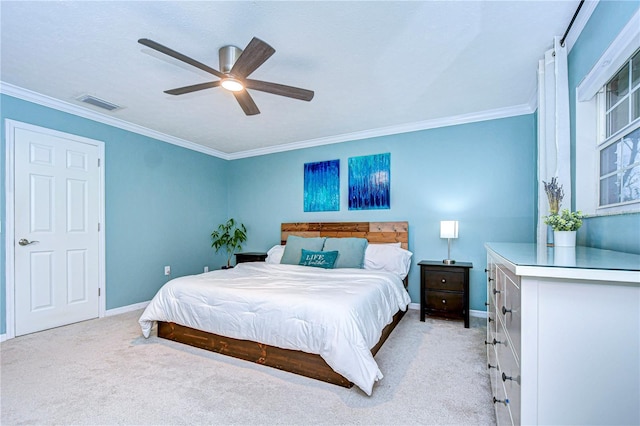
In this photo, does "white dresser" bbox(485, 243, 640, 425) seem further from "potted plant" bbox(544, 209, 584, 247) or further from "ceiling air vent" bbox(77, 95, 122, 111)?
"ceiling air vent" bbox(77, 95, 122, 111)

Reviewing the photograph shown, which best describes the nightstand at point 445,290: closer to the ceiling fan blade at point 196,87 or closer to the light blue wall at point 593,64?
the light blue wall at point 593,64

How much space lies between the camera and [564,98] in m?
2.22

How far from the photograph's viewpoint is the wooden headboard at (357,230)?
13.1ft

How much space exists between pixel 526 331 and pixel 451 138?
3.31 m

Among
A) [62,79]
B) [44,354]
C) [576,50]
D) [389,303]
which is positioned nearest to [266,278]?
[389,303]

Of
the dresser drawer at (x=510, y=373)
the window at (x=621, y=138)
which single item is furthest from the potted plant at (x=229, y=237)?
the window at (x=621, y=138)

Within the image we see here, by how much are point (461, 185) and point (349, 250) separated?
1651 millimetres

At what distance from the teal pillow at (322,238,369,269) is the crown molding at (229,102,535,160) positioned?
1563 mm

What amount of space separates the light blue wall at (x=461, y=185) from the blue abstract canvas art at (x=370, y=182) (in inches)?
3.2

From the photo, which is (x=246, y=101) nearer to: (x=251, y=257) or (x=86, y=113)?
(x=86, y=113)

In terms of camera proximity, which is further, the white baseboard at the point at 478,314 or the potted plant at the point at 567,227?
the white baseboard at the point at 478,314

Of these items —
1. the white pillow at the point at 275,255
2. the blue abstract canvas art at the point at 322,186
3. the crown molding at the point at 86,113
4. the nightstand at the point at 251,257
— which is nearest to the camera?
the crown molding at the point at 86,113

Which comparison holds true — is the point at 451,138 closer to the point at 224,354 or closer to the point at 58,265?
the point at 224,354

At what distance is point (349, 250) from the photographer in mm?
3818
